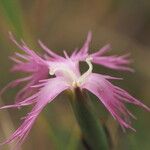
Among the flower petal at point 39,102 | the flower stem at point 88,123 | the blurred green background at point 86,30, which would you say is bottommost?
the flower stem at point 88,123

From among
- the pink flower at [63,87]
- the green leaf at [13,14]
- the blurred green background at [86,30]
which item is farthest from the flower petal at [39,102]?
the blurred green background at [86,30]

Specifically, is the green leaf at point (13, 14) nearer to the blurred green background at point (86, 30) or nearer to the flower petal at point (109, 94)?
the flower petal at point (109, 94)

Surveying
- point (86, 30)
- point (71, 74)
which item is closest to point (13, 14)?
point (71, 74)

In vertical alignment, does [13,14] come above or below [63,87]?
above

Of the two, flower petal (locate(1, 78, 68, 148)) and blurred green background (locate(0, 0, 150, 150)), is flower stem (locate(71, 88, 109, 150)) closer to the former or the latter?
flower petal (locate(1, 78, 68, 148))

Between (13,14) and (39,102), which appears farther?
(13,14)

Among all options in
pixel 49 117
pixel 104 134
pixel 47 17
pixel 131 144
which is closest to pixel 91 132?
pixel 104 134

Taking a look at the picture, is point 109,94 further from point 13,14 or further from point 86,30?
point 86,30

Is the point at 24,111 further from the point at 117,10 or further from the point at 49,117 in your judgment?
the point at 117,10

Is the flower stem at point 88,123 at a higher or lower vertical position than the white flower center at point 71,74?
lower
